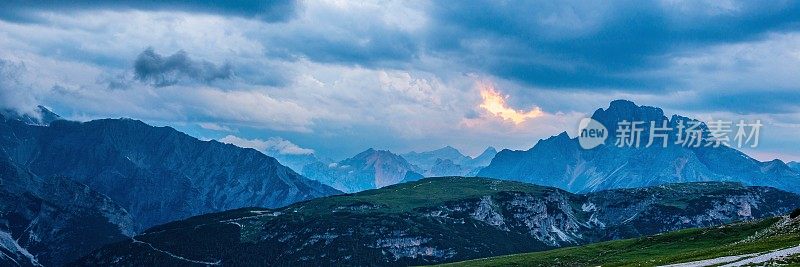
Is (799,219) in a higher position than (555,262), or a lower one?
higher

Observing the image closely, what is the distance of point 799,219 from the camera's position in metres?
127

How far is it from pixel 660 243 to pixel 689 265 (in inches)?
3745

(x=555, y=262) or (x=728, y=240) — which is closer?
(x=728, y=240)

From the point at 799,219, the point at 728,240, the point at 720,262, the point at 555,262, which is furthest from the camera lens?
the point at 555,262

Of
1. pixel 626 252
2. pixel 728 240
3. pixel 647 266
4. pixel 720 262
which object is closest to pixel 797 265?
pixel 720 262

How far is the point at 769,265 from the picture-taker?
72188 mm

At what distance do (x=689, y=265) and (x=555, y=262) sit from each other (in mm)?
106934

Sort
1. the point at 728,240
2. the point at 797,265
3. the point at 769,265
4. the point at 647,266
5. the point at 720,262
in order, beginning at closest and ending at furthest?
the point at 797,265
the point at 769,265
the point at 720,262
the point at 647,266
the point at 728,240

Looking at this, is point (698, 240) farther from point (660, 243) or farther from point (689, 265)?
point (689, 265)

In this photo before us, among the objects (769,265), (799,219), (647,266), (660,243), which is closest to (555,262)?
(660,243)

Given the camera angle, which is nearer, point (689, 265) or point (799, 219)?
point (689, 265)

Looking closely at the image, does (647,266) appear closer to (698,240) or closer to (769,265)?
(769,265)

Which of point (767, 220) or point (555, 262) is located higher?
point (767, 220)

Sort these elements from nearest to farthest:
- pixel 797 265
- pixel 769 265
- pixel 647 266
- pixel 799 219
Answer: pixel 797 265 < pixel 769 265 < pixel 647 266 < pixel 799 219
